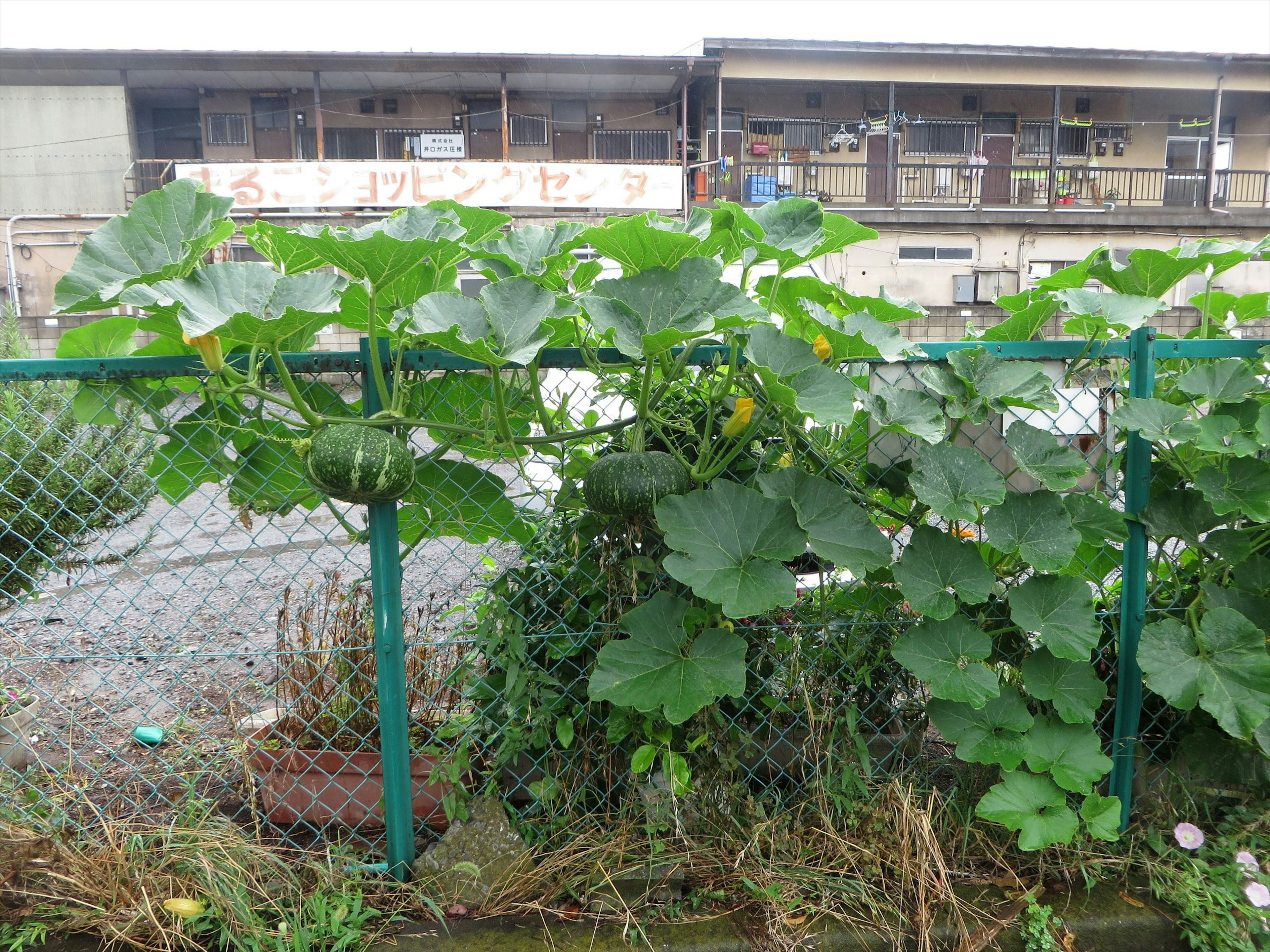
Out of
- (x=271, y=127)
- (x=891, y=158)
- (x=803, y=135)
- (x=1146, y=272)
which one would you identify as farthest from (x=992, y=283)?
(x=1146, y=272)

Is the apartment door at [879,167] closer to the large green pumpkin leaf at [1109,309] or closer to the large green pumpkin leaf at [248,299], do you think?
the large green pumpkin leaf at [1109,309]

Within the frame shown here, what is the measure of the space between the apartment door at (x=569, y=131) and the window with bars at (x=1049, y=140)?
865 cm

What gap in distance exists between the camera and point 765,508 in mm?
1687

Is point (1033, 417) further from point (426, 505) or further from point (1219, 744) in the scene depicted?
point (426, 505)

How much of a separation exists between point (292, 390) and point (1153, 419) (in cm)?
180

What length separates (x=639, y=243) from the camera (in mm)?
1637

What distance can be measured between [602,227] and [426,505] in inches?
29.5

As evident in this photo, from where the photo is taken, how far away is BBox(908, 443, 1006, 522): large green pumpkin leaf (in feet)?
5.63

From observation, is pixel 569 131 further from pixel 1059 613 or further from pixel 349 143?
pixel 1059 613

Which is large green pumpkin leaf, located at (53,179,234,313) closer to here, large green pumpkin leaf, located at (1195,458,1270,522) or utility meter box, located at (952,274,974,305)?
large green pumpkin leaf, located at (1195,458,1270,522)

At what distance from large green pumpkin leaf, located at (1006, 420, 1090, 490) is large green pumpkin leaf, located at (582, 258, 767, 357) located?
682 mm

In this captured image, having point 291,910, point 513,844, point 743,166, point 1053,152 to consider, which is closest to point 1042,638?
point 513,844

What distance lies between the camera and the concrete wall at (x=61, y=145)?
48.7 ft

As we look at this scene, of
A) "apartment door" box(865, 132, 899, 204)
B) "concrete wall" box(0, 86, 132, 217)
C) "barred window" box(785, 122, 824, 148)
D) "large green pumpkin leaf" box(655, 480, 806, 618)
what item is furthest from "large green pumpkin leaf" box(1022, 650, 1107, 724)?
"concrete wall" box(0, 86, 132, 217)
